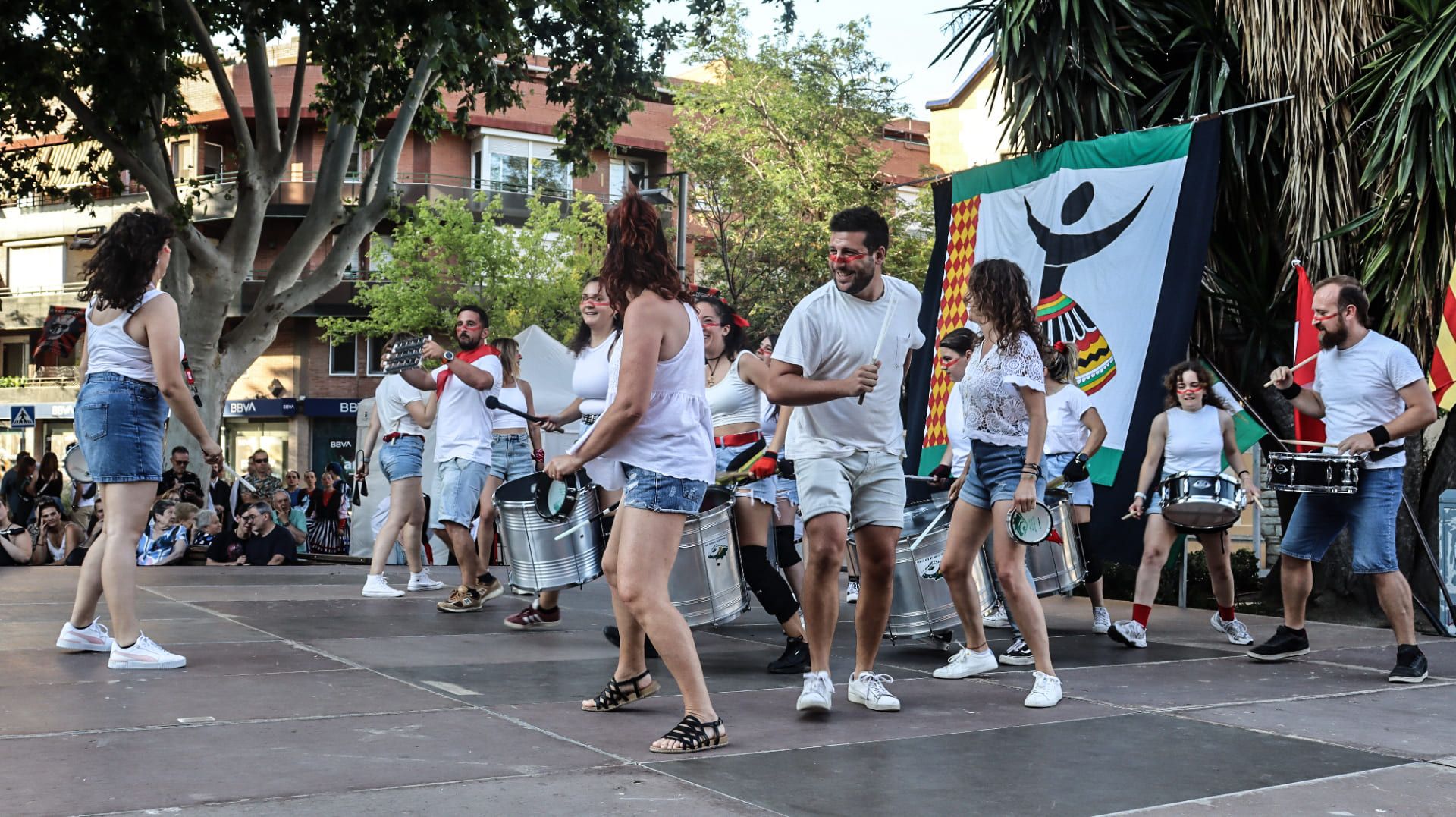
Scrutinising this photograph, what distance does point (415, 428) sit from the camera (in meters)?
9.95

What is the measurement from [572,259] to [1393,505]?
32317mm

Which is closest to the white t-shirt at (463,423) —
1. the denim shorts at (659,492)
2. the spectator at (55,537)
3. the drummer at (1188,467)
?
the drummer at (1188,467)

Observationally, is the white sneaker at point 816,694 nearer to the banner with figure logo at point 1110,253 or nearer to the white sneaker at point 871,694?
the white sneaker at point 871,694

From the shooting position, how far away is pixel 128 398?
6281mm

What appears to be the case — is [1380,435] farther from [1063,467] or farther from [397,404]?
[397,404]

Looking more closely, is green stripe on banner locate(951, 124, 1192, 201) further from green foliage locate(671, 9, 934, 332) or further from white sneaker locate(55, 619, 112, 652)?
green foliage locate(671, 9, 934, 332)

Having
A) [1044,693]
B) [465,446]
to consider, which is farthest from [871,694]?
[465,446]

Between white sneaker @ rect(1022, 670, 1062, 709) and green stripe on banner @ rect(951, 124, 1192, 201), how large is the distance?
6.33 meters

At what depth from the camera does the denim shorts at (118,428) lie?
619 centimetres

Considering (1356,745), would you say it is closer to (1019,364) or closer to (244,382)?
(1019,364)

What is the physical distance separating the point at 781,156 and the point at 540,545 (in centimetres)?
2511

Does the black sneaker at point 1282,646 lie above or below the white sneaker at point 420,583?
above

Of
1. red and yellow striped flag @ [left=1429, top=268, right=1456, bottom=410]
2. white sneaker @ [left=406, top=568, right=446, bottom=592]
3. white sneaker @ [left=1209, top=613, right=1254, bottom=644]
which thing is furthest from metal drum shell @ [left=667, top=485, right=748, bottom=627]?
red and yellow striped flag @ [left=1429, top=268, right=1456, bottom=410]

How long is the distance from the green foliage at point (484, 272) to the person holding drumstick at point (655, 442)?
32.3 metres
